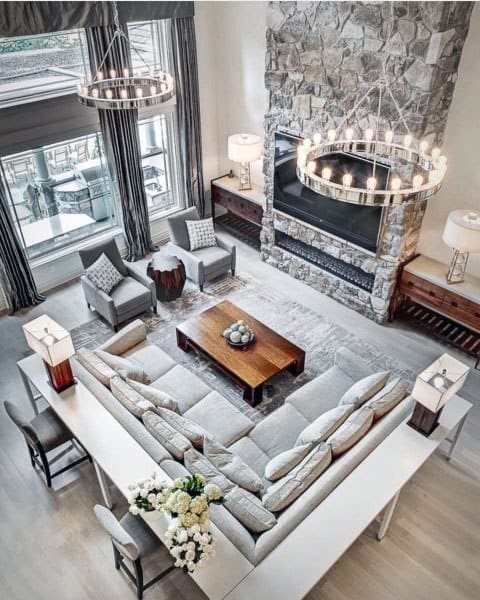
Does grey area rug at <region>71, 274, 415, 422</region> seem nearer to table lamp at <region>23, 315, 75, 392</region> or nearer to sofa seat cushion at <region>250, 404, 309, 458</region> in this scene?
sofa seat cushion at <region>250, 404, 309, 458</region>

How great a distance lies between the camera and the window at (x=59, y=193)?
23.4ft

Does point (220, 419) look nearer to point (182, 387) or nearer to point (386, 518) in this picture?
point (182, 387)

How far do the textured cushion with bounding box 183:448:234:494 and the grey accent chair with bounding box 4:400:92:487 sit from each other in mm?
1279

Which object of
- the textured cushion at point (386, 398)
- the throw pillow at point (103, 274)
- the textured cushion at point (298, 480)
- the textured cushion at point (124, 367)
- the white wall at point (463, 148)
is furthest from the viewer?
the throw pillow at point (103, 274)

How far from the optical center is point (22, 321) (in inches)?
282

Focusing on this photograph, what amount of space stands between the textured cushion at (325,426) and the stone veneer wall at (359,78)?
103 inches

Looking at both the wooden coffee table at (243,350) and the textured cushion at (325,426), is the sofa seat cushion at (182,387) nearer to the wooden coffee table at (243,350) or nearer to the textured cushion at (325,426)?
the wooden coffee table at (243,350)

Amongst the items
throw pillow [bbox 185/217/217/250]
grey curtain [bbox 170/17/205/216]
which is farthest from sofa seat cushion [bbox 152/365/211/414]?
grey curtain [bbox 170/17/205/216]

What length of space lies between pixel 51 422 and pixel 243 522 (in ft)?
7.19

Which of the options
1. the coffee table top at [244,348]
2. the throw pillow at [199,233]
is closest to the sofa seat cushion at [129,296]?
the coffee table top at [244,348]

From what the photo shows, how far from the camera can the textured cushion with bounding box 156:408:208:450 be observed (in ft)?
14.5

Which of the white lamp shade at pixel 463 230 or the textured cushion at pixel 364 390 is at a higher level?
the white lamp shade at pixel 463 230

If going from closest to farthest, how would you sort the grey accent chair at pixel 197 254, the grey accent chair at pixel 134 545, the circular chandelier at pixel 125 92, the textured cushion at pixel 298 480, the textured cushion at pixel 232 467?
1. the grey accent chair at pixel 134 545
2. the textured cushion at pixel 298 480
3. the textured cushion at pixel 232 467
4. the circular chandelier at pixel 125 92
5. the grey accent chair at pixel 197 254

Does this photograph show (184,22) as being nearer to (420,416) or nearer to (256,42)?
(256,42)
